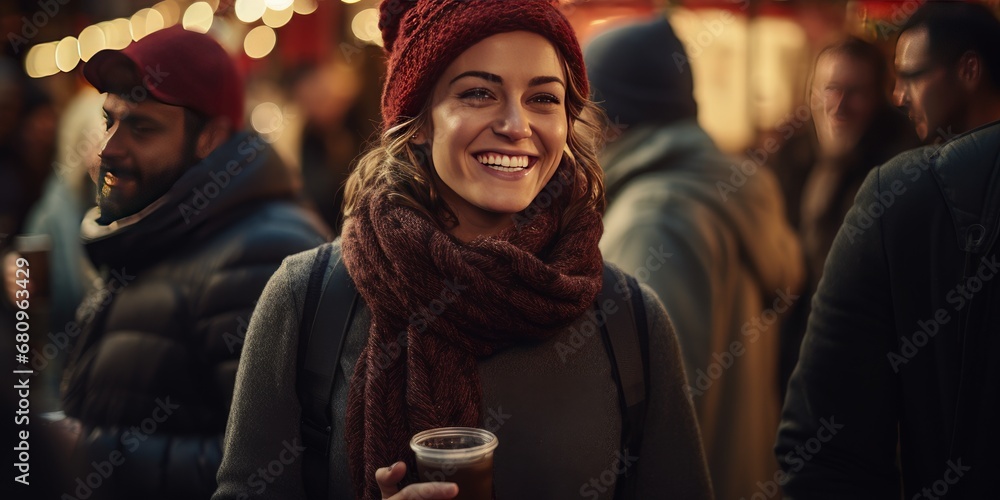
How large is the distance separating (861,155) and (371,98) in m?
2.94

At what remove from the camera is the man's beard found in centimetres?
244

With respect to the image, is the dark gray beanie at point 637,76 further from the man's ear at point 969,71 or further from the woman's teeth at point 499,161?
the woman's teeth at point 499,161

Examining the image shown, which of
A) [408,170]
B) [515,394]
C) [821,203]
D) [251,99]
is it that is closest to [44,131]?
[251,99]

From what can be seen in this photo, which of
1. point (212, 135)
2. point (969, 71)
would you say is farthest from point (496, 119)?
point (969, 71)

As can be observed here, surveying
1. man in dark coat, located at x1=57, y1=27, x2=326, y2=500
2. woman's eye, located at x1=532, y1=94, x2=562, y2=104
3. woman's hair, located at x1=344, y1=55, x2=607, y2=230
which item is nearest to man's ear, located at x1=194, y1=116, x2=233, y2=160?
man in dark coat, located at x1=57, y1=27, x2=326, y2=500

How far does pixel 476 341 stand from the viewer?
6.33ft

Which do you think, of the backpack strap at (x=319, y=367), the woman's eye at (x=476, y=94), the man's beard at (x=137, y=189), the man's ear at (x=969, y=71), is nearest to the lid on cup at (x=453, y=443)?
the backpack strap at (x=319, y=367)

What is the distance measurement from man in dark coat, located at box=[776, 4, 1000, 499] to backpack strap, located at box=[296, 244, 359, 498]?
1.15m

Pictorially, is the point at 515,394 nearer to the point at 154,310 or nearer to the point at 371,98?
the point at 154,310

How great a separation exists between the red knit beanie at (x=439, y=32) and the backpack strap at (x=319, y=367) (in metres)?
0.45

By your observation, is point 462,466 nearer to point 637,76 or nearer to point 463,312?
point 463,312

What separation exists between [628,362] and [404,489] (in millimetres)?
629

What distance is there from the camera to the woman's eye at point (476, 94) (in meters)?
1.93

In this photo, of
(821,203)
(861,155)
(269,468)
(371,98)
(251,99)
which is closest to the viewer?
A: (269,468)
